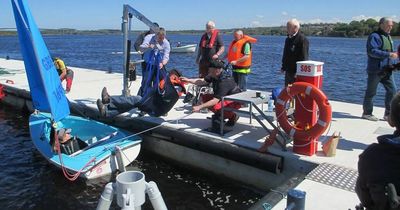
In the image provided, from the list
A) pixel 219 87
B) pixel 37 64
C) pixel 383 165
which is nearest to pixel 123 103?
pixel 37 64

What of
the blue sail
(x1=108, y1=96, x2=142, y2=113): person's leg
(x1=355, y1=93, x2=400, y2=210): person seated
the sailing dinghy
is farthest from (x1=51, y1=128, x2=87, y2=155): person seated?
(x1=355, y1=93, x2=400, y2=210): person seated

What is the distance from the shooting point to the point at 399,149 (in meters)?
2.17

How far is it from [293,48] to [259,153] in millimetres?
2025

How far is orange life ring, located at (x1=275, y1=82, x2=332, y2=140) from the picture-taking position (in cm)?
473

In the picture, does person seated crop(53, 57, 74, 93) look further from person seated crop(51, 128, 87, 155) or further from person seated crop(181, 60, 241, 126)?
person seated crop(181, 60, 241, 126)

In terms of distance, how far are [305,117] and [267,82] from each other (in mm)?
12807

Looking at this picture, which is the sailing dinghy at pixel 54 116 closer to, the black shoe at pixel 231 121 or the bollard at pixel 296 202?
the black shoe at pixel 231 121

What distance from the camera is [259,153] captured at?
5.29m

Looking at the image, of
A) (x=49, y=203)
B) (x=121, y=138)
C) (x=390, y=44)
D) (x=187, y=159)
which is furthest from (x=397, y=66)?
(x=49, y=203)

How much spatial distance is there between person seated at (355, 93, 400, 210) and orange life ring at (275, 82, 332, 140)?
2.52 m

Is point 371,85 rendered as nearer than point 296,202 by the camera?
No

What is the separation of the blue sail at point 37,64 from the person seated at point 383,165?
478cm

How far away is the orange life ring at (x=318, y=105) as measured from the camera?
4.73m

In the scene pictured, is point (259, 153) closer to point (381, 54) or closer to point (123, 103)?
point (381, 54)
